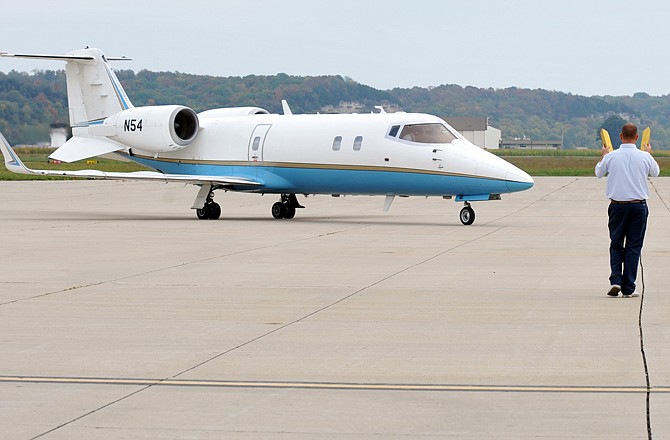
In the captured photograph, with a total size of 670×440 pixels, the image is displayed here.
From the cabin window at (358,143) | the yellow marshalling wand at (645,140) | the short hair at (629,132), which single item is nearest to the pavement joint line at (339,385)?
the short hair at (629,132)

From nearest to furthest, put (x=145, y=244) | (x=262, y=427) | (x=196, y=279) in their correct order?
(x=262, y=427) → (x=196, y=279) → (x=145, y=244)

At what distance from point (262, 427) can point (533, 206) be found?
92.3 feet

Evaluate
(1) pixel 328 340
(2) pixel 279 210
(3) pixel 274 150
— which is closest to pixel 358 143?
(3) pixel 274 150

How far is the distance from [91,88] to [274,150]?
6.57 meters

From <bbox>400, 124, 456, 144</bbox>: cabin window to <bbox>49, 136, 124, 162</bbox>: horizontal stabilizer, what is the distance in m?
8.83

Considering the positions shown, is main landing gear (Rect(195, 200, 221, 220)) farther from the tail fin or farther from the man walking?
the man walking

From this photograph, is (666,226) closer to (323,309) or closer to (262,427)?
(323,309)

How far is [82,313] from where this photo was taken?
11320 millimetres

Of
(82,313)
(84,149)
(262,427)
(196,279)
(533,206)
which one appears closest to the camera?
(262,427)

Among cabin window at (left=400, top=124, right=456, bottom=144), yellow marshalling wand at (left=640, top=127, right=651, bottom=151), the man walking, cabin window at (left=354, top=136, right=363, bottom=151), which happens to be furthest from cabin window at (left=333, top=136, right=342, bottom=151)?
the man walking

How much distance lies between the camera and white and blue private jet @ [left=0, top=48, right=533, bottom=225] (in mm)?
24906

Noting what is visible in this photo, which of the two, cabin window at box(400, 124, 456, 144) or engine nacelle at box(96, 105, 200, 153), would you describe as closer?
cabin window at box(400, 124, 456, 144)

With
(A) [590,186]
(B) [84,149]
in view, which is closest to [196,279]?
(B) [84,149]

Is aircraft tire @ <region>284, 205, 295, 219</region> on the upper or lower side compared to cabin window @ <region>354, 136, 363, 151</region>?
lower
